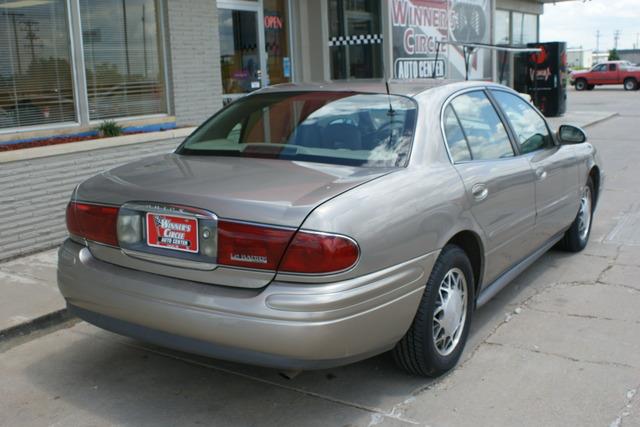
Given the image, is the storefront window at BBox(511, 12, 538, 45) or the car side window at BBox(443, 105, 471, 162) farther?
the storefront window at BBox(511, 12, 538, 45)

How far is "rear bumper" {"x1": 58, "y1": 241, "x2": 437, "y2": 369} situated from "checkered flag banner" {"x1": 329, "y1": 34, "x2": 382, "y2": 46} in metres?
8.44

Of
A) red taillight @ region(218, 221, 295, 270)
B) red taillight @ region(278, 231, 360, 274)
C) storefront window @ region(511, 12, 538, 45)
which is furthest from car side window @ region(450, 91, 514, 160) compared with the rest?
storefront window @ region(511, 12, 538, 45)

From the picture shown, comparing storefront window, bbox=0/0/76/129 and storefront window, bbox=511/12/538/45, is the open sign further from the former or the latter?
Answer: storefront window, bbox=511/12/538/45

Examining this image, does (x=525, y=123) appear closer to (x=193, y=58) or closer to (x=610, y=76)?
(x=193, y=58)

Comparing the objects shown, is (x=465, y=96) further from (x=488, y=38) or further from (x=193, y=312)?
(x=488, y=38)

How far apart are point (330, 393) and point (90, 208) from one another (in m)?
1.55

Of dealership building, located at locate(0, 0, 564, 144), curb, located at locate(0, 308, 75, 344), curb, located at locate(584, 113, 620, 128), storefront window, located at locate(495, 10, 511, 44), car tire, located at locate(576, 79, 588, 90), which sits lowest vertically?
curb, located at locate(0, 308, 75, 344)

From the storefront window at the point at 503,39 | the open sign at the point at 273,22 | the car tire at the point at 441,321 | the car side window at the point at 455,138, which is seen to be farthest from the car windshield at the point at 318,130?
the storefront window at the point at 503,39

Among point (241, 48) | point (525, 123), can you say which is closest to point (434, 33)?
point (241, 48)

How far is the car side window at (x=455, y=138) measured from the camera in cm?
407

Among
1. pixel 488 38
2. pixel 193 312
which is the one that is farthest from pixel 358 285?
pixel 488 38

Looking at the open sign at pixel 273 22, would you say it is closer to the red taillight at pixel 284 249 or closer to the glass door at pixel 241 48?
the glass door at pixel 241 48

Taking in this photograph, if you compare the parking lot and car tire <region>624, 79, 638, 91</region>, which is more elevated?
car tire <region>624, 79, 638, 91</region>

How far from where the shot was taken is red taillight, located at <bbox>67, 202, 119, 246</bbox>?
3.47 m
